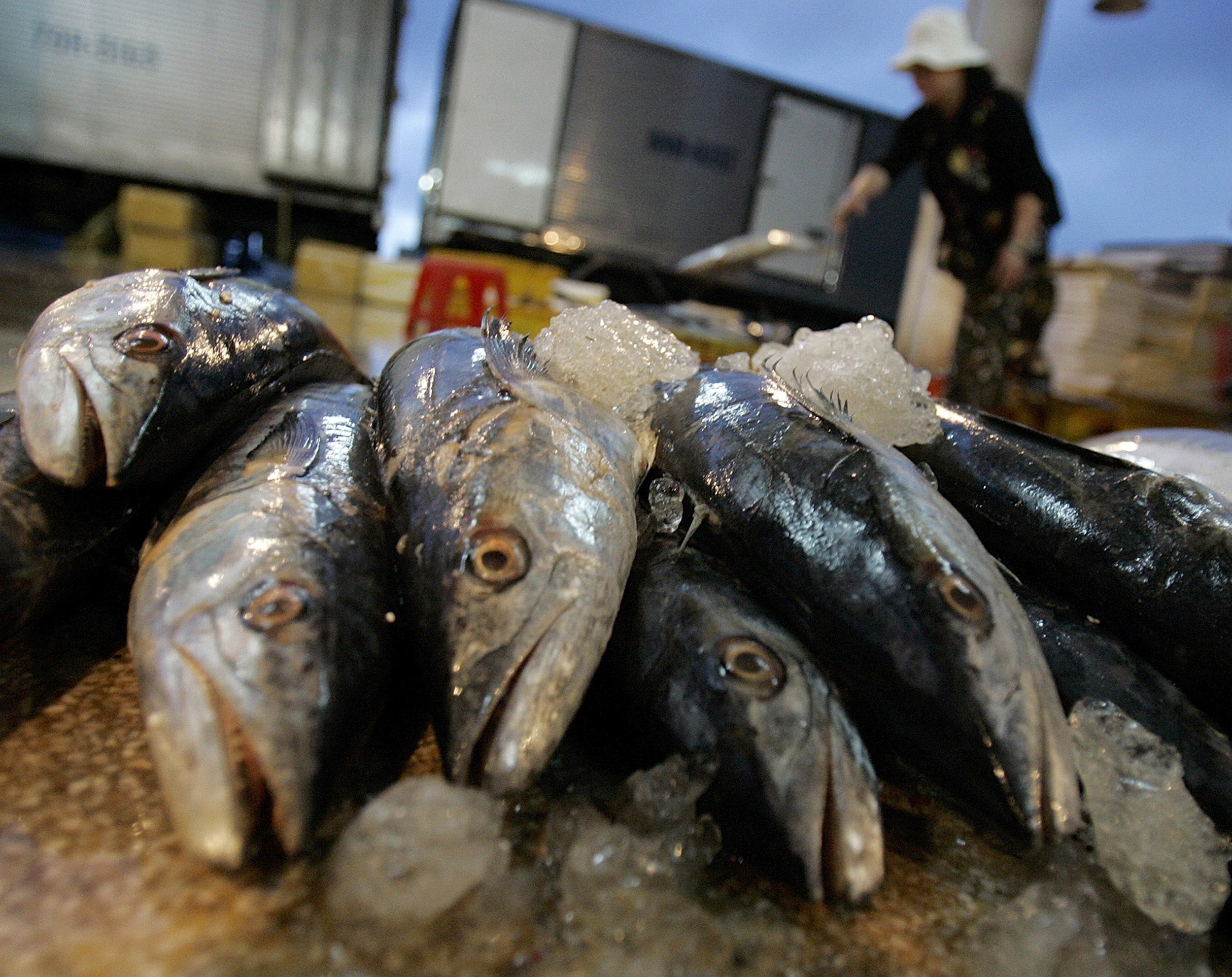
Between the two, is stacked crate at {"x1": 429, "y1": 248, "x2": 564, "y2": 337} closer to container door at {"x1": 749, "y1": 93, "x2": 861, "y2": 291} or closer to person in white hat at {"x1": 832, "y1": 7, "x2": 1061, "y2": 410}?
person in white hat at {"x1": 832, "y1": 7, "x2": 1061, "y2": 410}

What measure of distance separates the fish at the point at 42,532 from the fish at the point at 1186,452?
2828mm

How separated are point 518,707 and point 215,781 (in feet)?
1.49

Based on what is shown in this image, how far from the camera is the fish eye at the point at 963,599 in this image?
1372 mm

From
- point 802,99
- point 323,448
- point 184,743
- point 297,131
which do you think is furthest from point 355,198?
point 184,743

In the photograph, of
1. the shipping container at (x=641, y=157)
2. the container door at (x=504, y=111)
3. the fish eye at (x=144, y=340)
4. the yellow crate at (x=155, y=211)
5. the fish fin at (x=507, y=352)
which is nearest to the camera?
the fish eye at (x=144, y=340)

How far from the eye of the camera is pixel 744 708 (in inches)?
52.7

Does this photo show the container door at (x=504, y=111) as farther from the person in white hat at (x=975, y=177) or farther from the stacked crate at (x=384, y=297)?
the person in white hat at (x=975, y=177)

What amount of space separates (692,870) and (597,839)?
0.17m

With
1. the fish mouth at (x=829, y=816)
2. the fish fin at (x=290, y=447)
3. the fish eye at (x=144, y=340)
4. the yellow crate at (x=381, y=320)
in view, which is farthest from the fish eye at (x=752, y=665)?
the yellow crate at (x=381, y=320)

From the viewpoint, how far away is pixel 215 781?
42.8 inches

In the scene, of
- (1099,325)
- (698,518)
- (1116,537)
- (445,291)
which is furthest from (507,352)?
(1099,325)

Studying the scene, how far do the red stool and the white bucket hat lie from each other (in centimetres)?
396

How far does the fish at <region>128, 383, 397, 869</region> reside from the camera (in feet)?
3.62

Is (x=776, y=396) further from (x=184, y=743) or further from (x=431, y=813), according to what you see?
(x=184, y=743)
